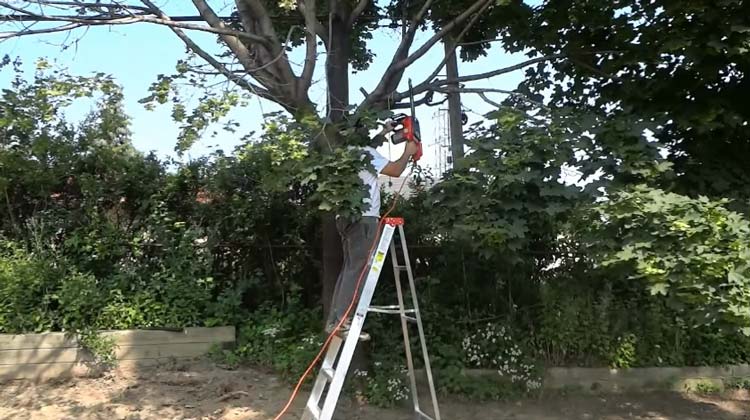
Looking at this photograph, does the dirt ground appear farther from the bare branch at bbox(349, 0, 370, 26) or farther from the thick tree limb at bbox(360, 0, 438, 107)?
the bare branch at bbox(349, 0, 370, 26)

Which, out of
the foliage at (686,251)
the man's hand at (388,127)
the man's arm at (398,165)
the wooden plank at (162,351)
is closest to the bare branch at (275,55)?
the man's hand at (388,127)

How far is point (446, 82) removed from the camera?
21.0 feet

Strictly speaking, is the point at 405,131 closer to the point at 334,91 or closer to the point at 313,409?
the point at 334,91

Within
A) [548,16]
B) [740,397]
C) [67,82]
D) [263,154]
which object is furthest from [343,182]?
[740,397]

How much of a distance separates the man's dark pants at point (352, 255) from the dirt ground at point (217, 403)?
3.80ft

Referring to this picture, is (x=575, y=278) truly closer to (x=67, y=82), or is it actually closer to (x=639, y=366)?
(x=639, y=366)

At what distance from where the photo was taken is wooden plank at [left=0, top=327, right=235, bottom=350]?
20.2 feet

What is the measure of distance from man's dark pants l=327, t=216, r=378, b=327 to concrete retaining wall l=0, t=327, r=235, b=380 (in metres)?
2.13

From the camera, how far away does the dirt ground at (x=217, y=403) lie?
18.2 ft

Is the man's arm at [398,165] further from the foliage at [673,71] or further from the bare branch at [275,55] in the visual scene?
the foliage at [673,71]

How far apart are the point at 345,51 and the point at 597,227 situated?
3.23 metres

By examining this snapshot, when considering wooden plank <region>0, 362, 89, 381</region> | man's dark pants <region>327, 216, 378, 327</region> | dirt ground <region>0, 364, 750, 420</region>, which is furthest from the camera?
wooden plank <region>0, 362, 89, 381</region>

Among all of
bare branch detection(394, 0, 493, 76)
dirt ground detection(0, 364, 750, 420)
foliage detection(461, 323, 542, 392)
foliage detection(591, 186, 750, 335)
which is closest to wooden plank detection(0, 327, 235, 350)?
dirt ground detection(0, 364, 750, 420)

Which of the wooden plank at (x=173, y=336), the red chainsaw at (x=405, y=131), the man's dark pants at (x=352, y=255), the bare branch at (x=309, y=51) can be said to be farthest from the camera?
the wooden plank at (x=173, y=336)
